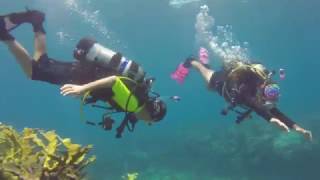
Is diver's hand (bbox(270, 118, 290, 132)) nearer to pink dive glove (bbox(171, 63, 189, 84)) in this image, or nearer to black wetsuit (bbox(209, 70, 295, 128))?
black wetsuit (bbox(209, 70, 295, 128))

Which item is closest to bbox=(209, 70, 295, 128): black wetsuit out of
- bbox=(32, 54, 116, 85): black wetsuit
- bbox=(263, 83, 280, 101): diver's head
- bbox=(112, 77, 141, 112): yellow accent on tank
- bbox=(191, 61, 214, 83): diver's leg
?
bbox=(263, 83, 280, 101): diver's head

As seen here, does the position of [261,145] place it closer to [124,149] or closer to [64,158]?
[124,149]

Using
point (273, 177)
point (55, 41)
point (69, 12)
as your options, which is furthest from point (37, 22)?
point (55, 41)

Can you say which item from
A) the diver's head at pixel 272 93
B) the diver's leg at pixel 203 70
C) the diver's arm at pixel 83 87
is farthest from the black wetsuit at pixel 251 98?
the diver's arm at pixel 83 87

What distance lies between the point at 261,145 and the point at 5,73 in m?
58.6

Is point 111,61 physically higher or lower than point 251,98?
lower

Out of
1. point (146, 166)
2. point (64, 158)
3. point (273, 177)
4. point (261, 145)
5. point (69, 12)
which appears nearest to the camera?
point (64, 158)

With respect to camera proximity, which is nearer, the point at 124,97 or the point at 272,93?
the point at 124,97

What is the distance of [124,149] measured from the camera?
3170cm

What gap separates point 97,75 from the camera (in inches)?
287

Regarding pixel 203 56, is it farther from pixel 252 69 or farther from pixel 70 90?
pixel 70 90

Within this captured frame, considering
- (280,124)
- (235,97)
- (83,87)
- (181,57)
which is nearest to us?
(83,87)

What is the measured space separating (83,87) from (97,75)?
897 millimetres

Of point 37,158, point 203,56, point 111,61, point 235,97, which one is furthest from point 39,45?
point 203,56
